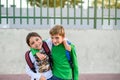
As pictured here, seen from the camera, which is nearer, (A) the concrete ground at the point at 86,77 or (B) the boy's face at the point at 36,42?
(B) the boy's face at the point at 36,42

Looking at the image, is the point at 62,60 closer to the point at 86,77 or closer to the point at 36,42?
the point at 36,42

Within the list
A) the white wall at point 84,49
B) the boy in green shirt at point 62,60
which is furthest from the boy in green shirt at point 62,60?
the white wall at point 84,49

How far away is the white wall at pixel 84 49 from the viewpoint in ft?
28.9

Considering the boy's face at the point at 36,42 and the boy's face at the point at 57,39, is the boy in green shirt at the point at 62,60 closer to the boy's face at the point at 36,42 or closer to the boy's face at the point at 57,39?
the boy's face at the point at 57,39

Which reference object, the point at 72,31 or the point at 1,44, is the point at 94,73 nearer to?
the point at 72,31

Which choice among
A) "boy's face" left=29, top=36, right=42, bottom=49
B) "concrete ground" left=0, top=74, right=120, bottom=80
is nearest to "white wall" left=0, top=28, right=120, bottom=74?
"concrete ground" left=0, top=74, right=120, bottom=80

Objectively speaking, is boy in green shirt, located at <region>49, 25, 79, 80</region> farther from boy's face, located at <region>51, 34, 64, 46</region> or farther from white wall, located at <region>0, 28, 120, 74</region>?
white wall, located at <region>0, 28, 120, 74</region>

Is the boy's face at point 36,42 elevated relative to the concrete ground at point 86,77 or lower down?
elevated

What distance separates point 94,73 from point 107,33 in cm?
95

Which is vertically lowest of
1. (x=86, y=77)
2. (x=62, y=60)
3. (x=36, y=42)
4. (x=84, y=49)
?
(x=86, y=77)

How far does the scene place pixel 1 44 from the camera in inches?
348

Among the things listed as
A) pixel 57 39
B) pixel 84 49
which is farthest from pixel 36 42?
pixel 84 49

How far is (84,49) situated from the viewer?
902 centimetres

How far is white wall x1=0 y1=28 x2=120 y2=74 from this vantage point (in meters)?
8.81
